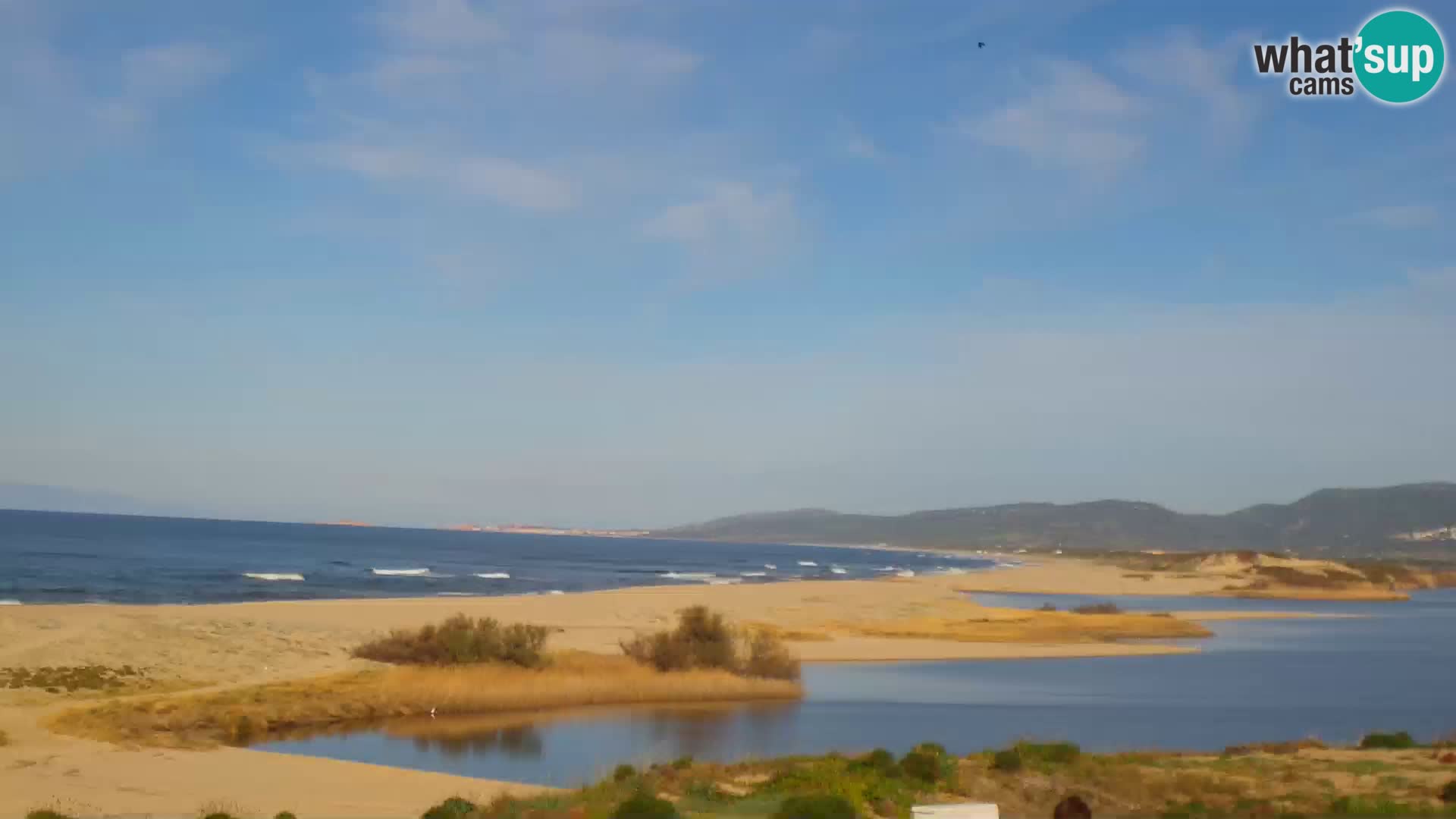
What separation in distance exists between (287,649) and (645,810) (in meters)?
22.7

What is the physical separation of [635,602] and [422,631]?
2754 cm

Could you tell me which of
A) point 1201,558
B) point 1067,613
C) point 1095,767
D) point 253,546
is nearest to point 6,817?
point 1095,767

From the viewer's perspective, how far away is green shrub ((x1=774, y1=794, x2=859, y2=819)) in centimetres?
1353

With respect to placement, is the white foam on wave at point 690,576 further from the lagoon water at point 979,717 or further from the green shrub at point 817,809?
the green shrub at point 817,809

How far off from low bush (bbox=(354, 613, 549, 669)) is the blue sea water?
80.6 ft

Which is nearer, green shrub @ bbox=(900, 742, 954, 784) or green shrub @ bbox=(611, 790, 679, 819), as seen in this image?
green shrub @ bbox=(611, 790, 679, 819)

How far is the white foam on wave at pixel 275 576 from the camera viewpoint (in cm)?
7181

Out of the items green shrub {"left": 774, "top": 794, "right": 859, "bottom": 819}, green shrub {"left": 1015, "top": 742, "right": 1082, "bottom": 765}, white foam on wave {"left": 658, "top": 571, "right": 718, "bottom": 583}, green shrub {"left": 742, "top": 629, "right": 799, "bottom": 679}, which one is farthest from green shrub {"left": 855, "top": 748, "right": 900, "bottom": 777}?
white foam on wave {"left": 658, "top": 571, "right": 718, "bottom": 583}

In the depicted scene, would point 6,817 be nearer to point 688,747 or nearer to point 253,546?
point 688,747

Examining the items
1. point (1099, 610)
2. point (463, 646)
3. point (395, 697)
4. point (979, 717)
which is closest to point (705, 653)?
point (463, 646)

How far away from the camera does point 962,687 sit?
3381 centimetres

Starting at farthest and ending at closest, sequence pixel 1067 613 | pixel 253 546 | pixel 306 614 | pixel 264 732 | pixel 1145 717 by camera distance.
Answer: pixel 253 546
pixel 1067 613
pixel 306 614
pixel 1145 717
pixel 264 732

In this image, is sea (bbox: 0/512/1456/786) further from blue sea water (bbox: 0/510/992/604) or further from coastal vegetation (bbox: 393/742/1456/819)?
coastal vegetation (bbox: 393/742/1456/819)

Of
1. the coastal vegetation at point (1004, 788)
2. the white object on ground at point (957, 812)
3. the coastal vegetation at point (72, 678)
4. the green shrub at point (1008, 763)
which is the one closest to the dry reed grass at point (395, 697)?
the coastal vegetation at point (72, 678)
